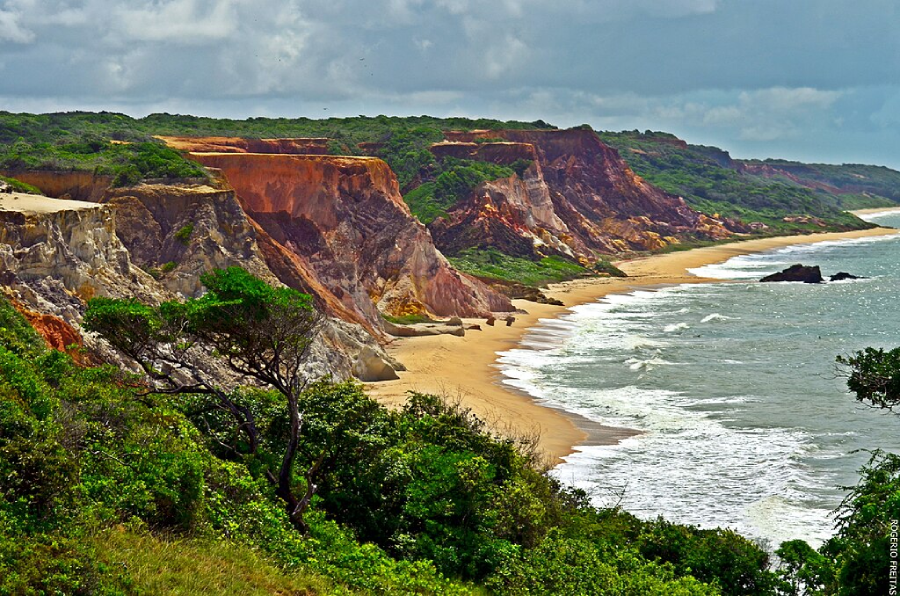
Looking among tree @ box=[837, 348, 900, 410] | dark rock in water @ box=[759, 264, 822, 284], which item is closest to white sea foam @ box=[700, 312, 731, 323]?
dark rock in water @ box=[759, 264, 822, 284]

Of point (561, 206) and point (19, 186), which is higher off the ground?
point (561, 206)

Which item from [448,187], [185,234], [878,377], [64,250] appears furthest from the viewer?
[448,187]

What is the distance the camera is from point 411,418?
2258cm

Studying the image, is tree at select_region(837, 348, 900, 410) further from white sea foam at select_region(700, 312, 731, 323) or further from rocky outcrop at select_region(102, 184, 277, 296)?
white sea foam at select_region(700, 312, 731, 323)

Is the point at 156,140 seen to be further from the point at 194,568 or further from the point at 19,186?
the point at 194,568

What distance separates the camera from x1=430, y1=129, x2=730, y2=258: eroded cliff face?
95.1m

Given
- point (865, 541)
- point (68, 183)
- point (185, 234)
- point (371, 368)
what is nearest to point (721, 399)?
point (371, 368)

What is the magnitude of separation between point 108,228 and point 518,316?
36.5 meters

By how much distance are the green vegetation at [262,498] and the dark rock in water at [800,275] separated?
6941 cm

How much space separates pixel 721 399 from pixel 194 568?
98.0 feet

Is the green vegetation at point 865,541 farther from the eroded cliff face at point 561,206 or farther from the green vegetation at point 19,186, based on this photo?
the eroded cliff face at point 561,206

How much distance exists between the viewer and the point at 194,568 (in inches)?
464

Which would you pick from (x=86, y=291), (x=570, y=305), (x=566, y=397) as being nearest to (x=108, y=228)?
(x=86, y=291)

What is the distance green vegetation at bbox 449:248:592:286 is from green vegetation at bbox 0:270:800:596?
5784 centimetres
